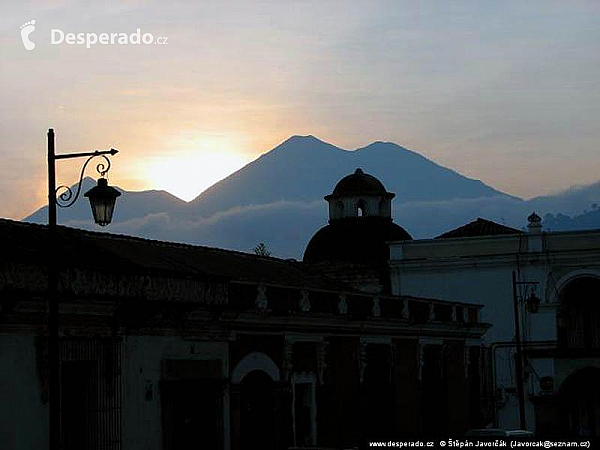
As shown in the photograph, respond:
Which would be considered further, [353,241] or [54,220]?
[353,241]

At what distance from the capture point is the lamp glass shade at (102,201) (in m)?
18.4

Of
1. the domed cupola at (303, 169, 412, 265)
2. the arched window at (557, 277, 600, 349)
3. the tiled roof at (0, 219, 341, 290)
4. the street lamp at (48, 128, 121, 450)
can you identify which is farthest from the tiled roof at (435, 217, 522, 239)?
the street lamp at (48, 128, 121, 450)

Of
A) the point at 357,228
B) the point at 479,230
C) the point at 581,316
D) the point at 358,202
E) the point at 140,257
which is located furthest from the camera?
the point at 358,202

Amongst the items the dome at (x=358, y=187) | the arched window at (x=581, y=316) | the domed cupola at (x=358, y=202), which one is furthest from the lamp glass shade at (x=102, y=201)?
the dome at (x=358, y=187)

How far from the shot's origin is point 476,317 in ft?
160

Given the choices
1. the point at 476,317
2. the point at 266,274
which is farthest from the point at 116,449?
the point at 476,317

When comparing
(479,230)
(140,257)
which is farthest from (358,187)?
(140,257)

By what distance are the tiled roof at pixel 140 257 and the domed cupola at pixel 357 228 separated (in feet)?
74.0

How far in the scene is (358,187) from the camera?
228 feet

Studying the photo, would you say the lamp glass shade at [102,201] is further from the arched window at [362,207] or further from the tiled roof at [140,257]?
the arched window at [362,207]

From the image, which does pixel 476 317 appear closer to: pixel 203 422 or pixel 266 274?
pixel 266 274

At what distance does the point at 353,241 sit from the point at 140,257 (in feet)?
120

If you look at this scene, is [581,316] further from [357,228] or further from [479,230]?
[357,228]

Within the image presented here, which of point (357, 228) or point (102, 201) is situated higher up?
point (357, 228)
